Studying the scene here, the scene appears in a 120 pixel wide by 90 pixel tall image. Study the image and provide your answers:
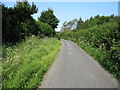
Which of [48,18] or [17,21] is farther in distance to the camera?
[48,18]

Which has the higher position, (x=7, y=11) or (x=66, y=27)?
(x=66, y=27)

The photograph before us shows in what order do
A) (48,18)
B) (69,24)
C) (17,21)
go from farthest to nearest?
1. (69,24)
2. (48,18)
3. (17,21)

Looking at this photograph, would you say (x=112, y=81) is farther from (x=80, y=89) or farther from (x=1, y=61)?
(x=1, y=61)

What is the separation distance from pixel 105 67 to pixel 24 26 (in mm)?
13185

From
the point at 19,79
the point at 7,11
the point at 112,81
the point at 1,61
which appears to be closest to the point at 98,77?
the point at 112,81

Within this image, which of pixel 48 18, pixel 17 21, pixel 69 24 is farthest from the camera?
pixel 69 24

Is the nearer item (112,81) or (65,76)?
(112,81)

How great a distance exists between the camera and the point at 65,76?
6.78m

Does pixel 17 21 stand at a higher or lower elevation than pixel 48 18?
lower

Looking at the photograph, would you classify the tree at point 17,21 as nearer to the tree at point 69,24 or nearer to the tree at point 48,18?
the tree at point 48,18

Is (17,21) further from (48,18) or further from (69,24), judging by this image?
(69,24)

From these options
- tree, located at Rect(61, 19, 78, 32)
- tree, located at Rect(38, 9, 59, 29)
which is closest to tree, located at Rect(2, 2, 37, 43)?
tree, located at Rect(38, 9, 59, 29)

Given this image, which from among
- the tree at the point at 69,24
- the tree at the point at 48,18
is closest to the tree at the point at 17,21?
the tree at the point at 48,18

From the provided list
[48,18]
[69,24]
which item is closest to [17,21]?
[48,18]
